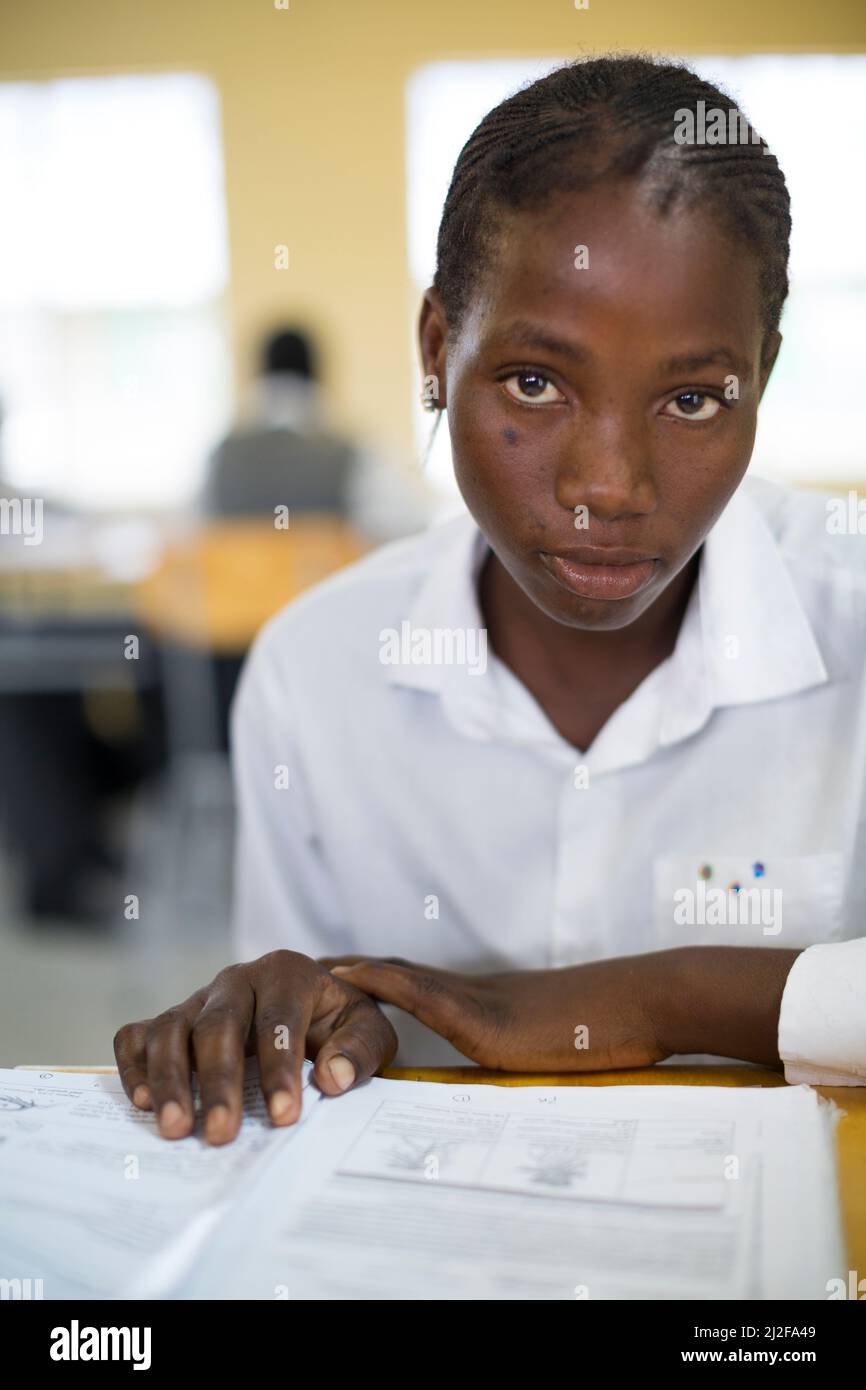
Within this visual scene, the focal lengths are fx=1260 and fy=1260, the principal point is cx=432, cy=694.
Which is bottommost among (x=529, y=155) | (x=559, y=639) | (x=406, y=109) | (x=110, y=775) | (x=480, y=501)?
(x=110, y=775)

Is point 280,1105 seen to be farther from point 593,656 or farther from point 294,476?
point 294,476

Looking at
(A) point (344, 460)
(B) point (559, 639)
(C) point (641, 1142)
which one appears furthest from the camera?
(A) point (344, 460)

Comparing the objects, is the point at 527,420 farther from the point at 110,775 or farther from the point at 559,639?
the point at 110,775

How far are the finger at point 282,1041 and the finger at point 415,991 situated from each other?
36 mm

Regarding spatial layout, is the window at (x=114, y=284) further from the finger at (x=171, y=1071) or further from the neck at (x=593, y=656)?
the finger at (x=171, y=1071)

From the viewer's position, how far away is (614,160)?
70 cm

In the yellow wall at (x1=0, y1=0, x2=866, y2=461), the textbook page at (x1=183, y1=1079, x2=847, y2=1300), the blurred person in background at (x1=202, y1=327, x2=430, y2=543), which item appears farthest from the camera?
the yellow wall at (x1=0, y1=0, x2=866, y2=461)

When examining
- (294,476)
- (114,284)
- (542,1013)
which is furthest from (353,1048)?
(114,284)

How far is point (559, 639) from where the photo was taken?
38.7 inches

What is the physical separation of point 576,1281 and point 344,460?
9.52ft

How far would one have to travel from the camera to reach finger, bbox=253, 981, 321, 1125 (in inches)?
24.8

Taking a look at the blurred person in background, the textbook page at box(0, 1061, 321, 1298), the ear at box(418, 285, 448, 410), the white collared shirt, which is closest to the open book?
the textbook page at box(0, 1061, 321, 1298)

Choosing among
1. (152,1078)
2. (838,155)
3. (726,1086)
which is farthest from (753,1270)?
(838,155)
